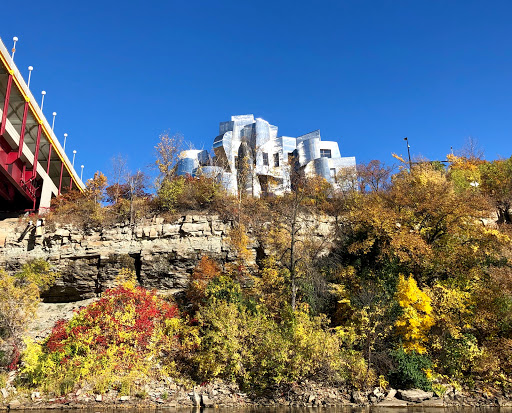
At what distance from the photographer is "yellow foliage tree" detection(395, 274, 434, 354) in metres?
20.1

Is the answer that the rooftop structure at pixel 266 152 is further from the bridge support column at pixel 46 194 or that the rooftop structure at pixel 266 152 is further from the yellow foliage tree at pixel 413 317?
the yellow foliage tree at pixel 413 317

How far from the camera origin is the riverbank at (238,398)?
56.4ft

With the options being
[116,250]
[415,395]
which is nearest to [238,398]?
[415,395]

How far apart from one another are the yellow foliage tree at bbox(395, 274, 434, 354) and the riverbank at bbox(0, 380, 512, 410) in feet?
8.40

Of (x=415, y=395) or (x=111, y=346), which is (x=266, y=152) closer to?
(x=111, y=346)

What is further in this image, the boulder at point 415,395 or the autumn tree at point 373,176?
the autumn tree at point 373,176

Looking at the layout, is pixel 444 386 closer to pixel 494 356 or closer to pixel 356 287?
pixel 494 356

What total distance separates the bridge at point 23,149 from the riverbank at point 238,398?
58.5 ft

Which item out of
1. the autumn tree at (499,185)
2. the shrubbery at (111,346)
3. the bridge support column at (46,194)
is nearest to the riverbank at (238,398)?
the shrubbery at (111,346)

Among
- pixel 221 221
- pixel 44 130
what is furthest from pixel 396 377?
pixel 44 130

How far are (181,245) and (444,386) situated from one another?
58.5 feet

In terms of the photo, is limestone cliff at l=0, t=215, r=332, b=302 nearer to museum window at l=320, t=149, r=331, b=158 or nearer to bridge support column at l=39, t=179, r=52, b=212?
bridge support column at l=39, t=179, r=52, b=212

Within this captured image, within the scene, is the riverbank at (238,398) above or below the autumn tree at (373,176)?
below

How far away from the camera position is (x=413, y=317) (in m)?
20.4
